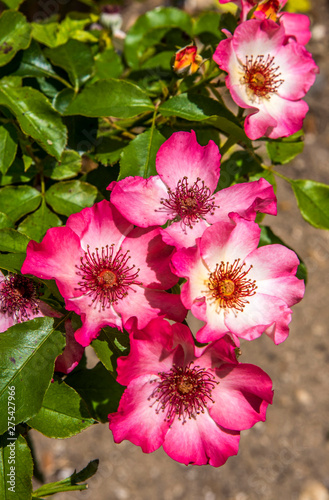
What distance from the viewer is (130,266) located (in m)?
1.16

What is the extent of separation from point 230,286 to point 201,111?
17.4 inches

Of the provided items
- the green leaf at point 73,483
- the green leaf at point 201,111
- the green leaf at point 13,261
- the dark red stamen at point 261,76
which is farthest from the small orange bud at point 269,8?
the green leaf at point 73,483

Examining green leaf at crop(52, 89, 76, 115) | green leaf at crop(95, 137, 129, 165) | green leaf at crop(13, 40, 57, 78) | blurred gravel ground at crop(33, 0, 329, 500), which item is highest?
green leaf at crop(13, 40, 57, 78)

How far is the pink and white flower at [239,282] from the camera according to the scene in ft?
3.47

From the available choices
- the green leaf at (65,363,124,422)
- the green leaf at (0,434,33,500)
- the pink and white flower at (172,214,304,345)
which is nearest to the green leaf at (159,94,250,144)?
the pink and white flower at (172,214,304,345)

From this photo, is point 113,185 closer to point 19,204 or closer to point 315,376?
point 19,204

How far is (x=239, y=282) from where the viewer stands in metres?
1.16

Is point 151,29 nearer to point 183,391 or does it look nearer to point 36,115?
point 36,115

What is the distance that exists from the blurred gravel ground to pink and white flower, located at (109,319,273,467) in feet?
6.51

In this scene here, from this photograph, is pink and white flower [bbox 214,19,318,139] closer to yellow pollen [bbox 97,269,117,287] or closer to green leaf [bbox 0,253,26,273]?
yellow pollen [bbox 97,269,117,287]

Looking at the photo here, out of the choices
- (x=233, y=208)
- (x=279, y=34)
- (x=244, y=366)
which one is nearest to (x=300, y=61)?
(x=279, y=34)

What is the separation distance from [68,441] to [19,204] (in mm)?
2108

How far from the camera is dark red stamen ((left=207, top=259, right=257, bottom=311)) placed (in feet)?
3.77

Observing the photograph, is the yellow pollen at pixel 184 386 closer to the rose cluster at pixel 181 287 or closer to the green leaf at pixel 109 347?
the rose cluster at pixel 181 287
